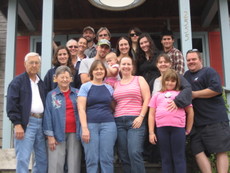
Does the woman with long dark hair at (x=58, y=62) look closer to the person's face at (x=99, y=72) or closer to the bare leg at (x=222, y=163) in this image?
the person's face at (x=99, y=72)

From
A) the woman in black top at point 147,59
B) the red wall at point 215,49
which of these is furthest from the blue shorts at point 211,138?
the red wall at point 215,49

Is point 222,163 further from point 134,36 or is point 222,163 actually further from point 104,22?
point 104,22

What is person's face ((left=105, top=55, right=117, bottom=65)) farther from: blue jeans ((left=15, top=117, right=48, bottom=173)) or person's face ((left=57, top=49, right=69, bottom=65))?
blue jeans ((left=15, top=117, right=48, bottom=173))

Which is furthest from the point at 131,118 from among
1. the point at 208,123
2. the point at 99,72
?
the point at 208,123

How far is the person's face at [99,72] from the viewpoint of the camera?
314cm

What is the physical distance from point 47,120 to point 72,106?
31cm

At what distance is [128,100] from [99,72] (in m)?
0.44

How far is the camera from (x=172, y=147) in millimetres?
2914

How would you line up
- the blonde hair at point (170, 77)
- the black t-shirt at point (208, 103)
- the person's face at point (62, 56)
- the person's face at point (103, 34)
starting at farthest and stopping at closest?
the person's face at point (103, 34) → the person's face at point (62, 56) → the black t-shirt at point (208, 103) → the blonde hair at point (170, 77)

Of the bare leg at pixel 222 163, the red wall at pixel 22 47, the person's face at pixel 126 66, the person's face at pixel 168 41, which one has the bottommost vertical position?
the bare leg at pixel 222 163

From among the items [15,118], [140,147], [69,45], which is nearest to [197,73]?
[140,147]

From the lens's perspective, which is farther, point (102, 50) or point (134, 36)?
point (134, 36)

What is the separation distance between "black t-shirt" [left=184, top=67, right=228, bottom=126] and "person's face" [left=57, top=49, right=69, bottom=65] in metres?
1.57

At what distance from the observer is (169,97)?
302 cm
